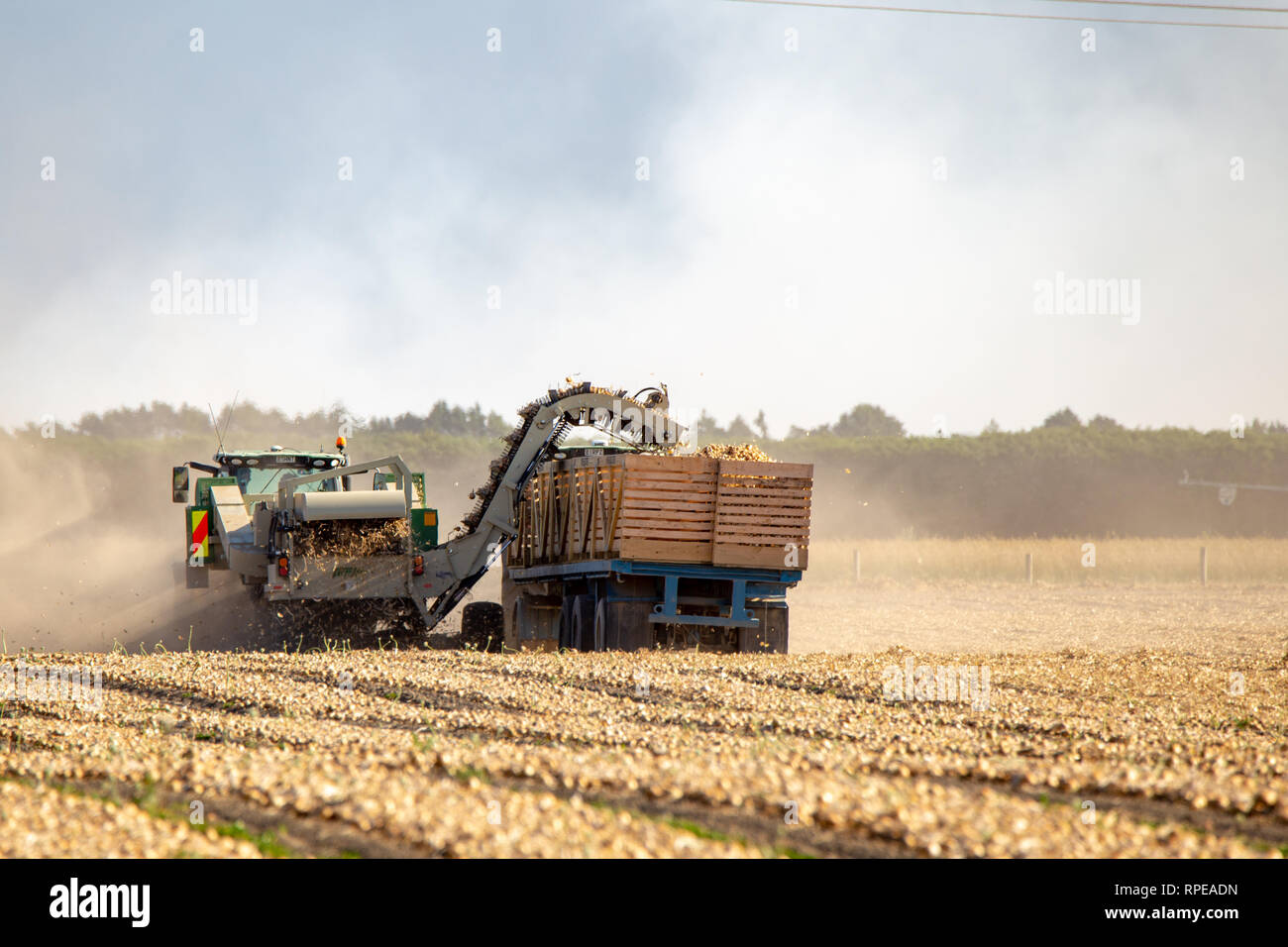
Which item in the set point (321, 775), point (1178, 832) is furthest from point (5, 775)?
point (1178, 832)

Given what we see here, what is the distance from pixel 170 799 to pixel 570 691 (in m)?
4.70

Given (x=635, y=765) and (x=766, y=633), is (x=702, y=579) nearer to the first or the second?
(x=766, y=633)

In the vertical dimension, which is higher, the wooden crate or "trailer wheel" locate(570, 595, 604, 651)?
the wooden crate

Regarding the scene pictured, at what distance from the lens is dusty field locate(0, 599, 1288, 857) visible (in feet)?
17.0

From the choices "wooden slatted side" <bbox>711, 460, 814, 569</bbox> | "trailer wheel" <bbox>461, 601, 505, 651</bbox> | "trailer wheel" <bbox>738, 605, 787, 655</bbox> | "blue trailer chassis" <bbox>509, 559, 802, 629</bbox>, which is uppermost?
"wooden slatted side" <bbox>711, 460, 814, 569</bbox>

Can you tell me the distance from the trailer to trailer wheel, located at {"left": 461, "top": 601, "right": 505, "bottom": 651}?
3243mm

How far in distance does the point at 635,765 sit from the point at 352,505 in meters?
9.64

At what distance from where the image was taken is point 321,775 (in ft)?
20.1

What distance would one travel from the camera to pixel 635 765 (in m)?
6.54

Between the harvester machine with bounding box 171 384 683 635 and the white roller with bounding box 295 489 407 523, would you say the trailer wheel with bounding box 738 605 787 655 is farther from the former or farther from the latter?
the white roller with bounding box 295 489 407 523

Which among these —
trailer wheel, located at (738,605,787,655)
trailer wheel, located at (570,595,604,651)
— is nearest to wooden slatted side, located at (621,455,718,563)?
trailer wheel, located at (738,605,787,655)

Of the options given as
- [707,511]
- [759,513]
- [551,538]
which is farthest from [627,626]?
[551,538]

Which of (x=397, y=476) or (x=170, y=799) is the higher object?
(x=397, y=476)
